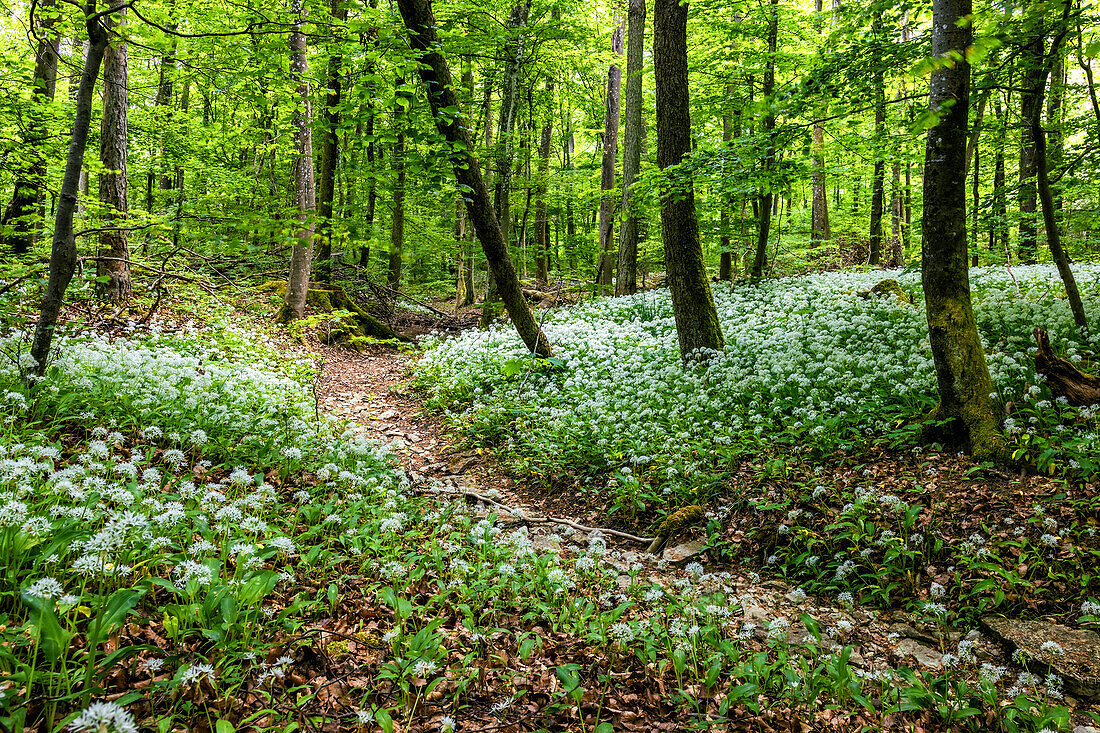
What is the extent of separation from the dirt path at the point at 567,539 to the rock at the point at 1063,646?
5.7 inches

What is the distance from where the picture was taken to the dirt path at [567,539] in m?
3.53

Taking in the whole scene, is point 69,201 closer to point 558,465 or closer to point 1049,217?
point 558,465

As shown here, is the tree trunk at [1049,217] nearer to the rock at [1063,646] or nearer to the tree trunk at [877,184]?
the tree trunk at [877,184]

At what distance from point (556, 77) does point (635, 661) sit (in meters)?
15.9

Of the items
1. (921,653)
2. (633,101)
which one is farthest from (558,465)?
(633,101)

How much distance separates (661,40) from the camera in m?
7.67

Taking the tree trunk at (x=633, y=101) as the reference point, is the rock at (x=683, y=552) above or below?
below

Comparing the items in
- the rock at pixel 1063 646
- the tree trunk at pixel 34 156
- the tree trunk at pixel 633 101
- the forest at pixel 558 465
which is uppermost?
the tree trunk at pixel 633 101

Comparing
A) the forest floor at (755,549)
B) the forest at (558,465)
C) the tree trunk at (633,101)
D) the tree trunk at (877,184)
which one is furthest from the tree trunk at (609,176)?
the forest floor at (755,549)

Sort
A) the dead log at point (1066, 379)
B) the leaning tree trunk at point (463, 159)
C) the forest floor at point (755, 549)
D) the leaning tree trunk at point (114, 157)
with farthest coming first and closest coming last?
the leaning tree trunk at point (114, 157)
the leaning tree trunk at point (463, 159)
the dead log at point (1066, 379)
the forest floor at point (755, 549)

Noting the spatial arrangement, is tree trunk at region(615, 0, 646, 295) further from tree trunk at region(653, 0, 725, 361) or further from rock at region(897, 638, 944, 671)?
rock at region(897, 638, 944, 671)

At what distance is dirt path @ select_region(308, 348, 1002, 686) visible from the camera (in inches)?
139

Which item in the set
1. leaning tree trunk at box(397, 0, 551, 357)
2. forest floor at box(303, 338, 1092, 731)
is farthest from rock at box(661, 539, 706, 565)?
leaning tree trunk at box(397, 0, 551, 357)

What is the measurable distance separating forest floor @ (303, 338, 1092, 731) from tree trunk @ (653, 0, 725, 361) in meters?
3.13
